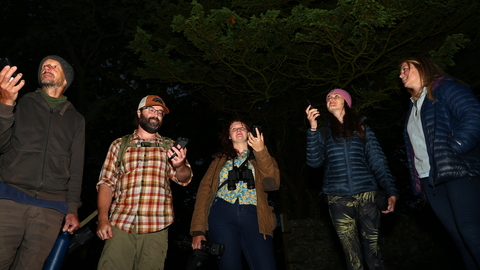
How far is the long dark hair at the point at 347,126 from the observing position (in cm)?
411

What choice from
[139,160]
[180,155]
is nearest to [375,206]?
[180,155]

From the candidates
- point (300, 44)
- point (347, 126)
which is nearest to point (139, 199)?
point (347, 126)

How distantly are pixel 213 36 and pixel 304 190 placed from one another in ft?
21.4

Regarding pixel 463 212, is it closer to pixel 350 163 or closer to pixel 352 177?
pixel 352 177

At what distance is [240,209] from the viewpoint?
12.9 ft

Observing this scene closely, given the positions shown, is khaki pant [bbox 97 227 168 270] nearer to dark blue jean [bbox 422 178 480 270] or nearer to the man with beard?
the man with beard

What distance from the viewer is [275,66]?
7.77m

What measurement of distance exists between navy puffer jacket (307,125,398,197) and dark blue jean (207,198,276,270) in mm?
884

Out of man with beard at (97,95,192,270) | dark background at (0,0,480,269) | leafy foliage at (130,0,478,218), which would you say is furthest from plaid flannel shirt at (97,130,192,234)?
dark background at (0,0,480,269)

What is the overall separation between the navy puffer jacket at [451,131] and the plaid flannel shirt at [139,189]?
2.67m

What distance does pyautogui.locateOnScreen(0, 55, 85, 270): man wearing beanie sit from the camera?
299cm

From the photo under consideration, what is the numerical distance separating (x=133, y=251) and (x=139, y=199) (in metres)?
0.52

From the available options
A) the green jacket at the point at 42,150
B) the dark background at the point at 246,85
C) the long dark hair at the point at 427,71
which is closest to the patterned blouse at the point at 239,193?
the green jacket at the point at 42,150

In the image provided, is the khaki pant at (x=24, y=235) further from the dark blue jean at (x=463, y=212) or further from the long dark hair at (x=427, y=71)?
the long dark hair at (x=427, y=71)
